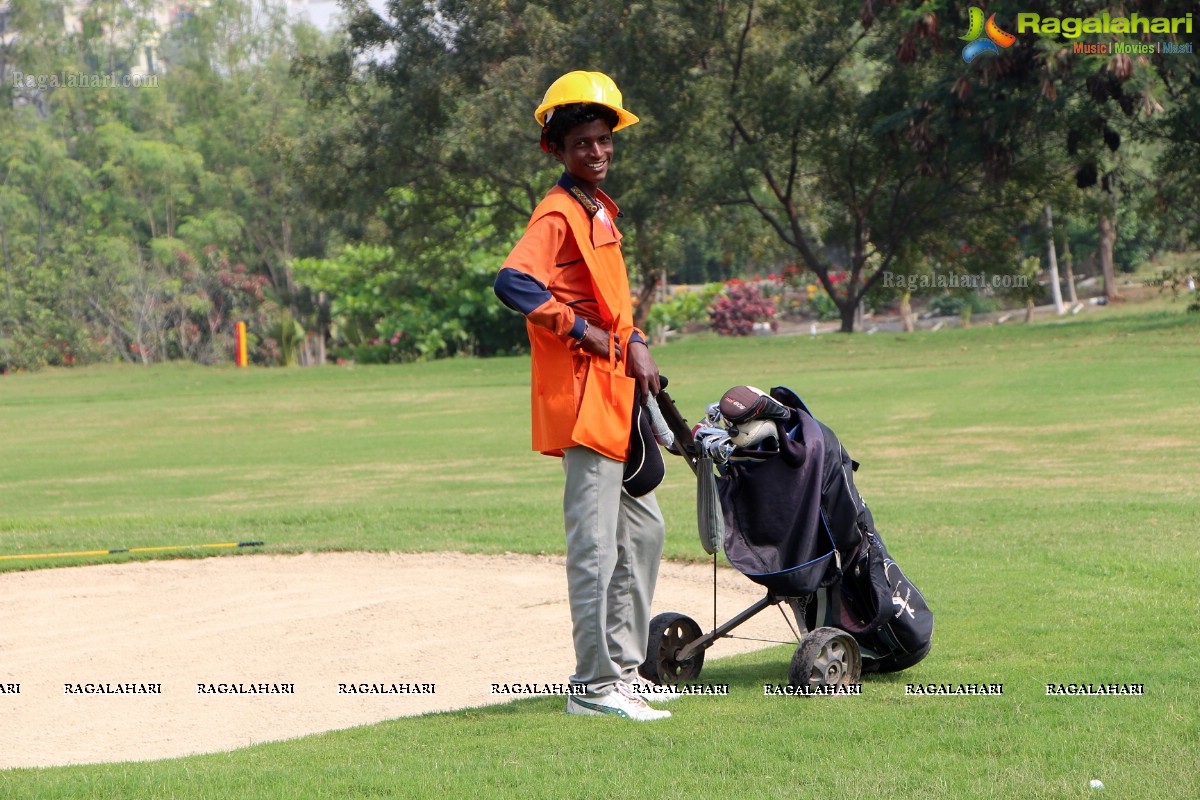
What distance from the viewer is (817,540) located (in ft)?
16.9

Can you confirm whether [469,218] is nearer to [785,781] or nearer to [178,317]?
[178,317]

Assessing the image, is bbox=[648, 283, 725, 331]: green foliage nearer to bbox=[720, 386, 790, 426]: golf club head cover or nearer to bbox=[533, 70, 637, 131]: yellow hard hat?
bbox=[720, 386, 790, 426]: golf club head cover

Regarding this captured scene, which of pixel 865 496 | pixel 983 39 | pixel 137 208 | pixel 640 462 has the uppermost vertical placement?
pixel 137 208

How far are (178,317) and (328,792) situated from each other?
53107 millimetres

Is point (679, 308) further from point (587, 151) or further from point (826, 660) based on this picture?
point (587, 151)

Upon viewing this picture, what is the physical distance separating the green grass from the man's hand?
3.59 feet

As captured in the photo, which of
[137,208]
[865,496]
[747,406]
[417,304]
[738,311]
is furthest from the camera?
[137,208]

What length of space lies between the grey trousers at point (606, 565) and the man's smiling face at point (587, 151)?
0.94 meters

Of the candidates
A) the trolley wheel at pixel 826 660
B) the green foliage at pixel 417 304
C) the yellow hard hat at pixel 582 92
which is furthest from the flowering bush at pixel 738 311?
the yellow hard hat at pixel 582 92

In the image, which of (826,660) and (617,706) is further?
(826,660)

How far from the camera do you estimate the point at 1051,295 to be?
5622 cm

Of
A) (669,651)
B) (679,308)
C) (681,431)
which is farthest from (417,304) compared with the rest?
(681,431)

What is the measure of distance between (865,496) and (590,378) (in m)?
6.83

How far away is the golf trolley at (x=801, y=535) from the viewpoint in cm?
500
